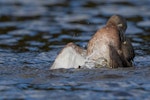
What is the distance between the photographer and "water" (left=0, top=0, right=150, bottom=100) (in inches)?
289

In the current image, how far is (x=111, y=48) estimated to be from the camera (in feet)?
26.7

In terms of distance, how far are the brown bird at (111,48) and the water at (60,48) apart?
0.14 m

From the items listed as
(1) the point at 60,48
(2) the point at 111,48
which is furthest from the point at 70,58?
(1) the point at 60,48

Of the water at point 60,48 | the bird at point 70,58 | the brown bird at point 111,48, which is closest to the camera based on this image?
the water at point 60,48

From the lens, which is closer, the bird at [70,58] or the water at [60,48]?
the water at [60,48]

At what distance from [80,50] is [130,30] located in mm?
4738

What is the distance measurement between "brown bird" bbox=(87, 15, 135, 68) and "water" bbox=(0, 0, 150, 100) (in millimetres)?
143

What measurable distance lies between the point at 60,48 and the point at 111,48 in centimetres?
320

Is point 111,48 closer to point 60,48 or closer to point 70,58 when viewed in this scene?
point 70,58

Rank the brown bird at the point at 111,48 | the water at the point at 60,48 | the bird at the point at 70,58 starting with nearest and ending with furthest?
the water at the point at 60,48 → the brown bird at the point at 111,48 → the bird at the point at 70,58

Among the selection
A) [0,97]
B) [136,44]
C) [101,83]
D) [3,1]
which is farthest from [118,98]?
[3,1]

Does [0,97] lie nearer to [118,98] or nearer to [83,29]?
[118,98]

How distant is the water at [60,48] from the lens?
734 cm

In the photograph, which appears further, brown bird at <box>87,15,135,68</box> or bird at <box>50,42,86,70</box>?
bird at <box>50,42,86,70</box>
